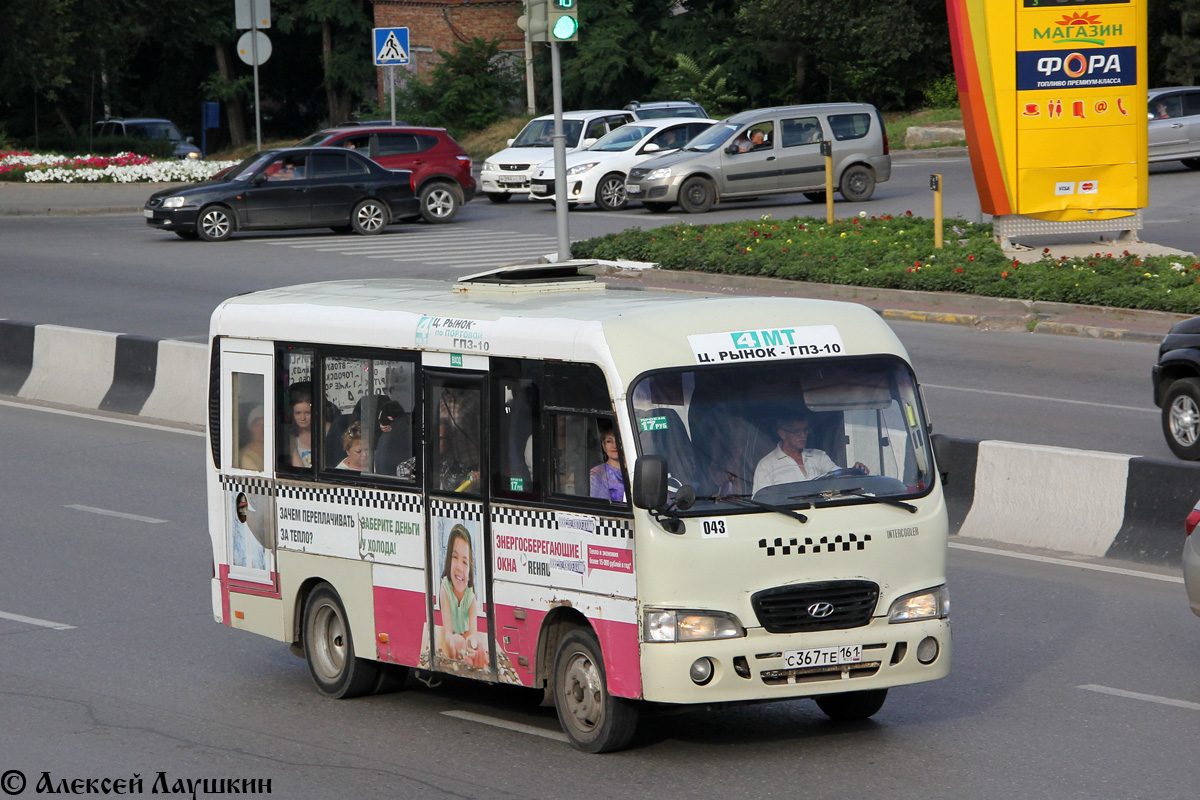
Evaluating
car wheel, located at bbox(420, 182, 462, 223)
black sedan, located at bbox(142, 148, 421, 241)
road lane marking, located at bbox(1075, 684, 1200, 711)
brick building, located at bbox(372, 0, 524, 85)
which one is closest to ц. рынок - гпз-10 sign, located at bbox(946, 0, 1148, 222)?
black sedan, located at bbox(142, 148, 421, 241)

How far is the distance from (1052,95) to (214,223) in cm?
1481

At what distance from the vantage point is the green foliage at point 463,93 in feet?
176

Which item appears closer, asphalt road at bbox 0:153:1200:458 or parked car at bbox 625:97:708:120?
asphalt road at bbox 0:153:1200:458

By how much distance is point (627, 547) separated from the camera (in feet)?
22.6

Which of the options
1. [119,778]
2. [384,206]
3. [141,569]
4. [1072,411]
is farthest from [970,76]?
[119,778]

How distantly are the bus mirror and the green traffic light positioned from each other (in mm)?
14015

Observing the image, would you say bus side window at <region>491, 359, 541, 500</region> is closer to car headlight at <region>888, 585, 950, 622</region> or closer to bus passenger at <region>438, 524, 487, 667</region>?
bus passenger at <region>438, 524, 487, 667</region>

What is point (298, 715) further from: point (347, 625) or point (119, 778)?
point (119, 778)

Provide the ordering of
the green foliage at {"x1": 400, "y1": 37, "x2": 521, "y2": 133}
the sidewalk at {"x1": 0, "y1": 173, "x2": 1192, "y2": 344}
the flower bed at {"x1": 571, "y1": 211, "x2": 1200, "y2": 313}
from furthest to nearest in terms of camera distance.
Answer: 1. the green foliage at {"x1": 400, "y1": 37, "x2": 521, "y2": 133}
2. the flower bed at {"x1": 571, "y1": 211, "x2": 1200, "y2": 313}
3. the sidewalk at {"x1": 0, "y1": 173, "x2": 1192, "y2": 344}

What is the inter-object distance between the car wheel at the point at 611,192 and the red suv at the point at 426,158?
8.33 feet

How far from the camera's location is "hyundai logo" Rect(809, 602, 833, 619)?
22.7 feet

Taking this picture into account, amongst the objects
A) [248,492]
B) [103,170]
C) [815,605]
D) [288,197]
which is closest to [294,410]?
[248,492]

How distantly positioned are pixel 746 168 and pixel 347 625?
80.5 feet

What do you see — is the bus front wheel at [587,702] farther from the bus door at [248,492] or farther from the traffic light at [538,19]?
the traffic light at [538,19]
